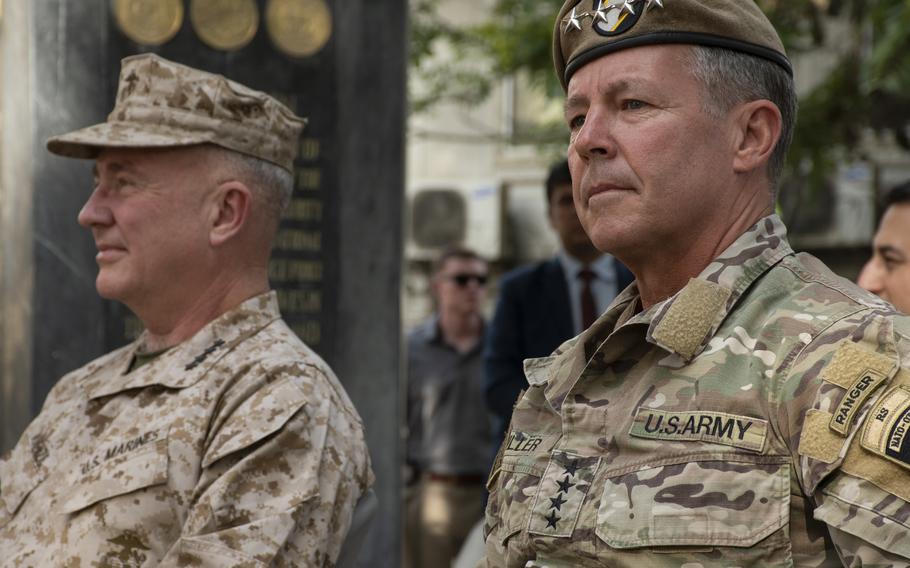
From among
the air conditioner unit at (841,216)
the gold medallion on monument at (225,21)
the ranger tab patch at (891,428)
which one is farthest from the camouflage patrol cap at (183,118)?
the air conditioner unit at (841,216)

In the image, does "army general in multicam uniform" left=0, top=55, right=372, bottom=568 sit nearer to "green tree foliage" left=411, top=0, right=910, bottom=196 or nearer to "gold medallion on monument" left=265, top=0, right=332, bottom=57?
"gold medallion on monument" left=265, top=0, right=332, bottom=57

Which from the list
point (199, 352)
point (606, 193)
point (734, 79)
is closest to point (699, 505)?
point (606, 193)

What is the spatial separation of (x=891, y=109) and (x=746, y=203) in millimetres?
5581

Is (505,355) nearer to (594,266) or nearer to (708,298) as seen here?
(594,266)

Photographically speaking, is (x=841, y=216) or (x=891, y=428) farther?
(x=841, y=216)

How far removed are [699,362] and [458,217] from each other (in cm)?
1470

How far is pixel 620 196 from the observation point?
1.95 metres

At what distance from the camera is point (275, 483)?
2.48 metres

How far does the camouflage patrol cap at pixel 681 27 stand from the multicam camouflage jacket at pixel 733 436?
0.30 meters

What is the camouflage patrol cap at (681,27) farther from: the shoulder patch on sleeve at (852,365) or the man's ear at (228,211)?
the man's ear at (228,211)

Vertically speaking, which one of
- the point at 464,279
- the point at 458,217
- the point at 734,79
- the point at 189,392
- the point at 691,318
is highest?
the point at 734,79

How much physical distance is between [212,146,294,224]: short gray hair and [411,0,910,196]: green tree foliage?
4479mm

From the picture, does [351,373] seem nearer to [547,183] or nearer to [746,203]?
[547,183]

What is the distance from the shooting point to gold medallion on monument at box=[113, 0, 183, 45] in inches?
177
